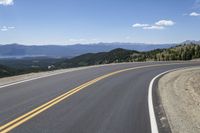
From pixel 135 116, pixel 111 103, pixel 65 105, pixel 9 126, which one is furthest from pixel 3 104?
pixel 135 116

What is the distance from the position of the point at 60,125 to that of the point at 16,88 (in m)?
6.84

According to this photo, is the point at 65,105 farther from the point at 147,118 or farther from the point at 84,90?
the point at 84,90

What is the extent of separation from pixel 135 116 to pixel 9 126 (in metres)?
3.55

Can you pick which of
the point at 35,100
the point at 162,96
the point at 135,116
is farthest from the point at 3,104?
the point at 162,96

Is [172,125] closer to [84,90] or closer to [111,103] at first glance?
[111,103]

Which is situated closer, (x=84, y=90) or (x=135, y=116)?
(x=135, y=116)

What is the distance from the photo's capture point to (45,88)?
13719mm

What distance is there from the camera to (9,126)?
706cm

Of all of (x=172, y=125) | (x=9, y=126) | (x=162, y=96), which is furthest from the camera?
(x=162, y=96)

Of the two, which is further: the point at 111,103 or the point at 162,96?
the point at 162,96

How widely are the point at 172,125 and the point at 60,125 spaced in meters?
2.87

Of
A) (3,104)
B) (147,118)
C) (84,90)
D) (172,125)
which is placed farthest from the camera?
(84,90)

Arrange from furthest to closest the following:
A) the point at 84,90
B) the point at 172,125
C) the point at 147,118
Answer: the point at 84,90
the point at 147,118
the point at 172,125

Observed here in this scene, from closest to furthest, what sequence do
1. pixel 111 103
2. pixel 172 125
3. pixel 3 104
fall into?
pixel 172 125 < pixel 3 104 < pixel 111 103
